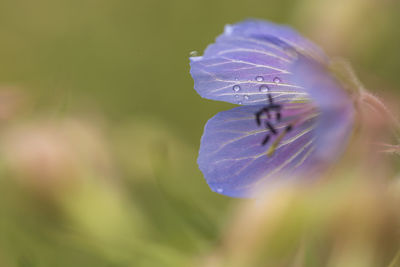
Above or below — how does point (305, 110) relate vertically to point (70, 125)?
below

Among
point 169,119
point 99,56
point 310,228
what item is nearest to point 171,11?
point 99,56

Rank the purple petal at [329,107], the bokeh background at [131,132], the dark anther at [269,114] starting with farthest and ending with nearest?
the bokeh background at [131,132] → the dark anther at [269,114] → the purple petal at [329,107]

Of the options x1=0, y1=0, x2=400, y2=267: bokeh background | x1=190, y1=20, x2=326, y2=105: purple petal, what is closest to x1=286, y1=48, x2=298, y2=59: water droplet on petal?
x1=190, y1=20, x2=326, y2=105: purple petal

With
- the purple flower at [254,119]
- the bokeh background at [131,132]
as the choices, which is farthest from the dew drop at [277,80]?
the bokeh background at [131,132]

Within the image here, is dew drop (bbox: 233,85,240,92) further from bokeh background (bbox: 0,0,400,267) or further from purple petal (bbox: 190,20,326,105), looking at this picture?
bokeh background (bbox: 0,0,400,267)

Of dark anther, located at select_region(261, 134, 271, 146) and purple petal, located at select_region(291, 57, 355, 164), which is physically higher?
dark anther, located at select_region(261, 134, 271, 146)

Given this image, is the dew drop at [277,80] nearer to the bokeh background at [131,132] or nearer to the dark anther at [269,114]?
the dark anther at [269,114]

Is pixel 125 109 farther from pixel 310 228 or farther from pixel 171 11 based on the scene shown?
pixel 310 228

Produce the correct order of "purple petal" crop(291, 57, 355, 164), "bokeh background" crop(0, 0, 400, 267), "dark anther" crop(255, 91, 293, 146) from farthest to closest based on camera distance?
1. "bokeh background" crop(0, 0, 400, 267)
2. "dark anther" crop(255, 91, 293, 146)
3. "purple petal" crop(291, 57, 355, 164)
